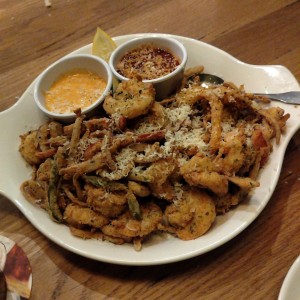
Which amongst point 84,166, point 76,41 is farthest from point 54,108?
point 76,41

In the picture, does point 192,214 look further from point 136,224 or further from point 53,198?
point 53,198

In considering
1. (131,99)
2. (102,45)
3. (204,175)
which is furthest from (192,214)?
(102,45)

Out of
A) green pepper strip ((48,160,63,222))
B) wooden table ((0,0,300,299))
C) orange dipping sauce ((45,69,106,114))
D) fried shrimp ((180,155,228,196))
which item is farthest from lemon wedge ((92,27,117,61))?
fried shrimp ((180,155,228,196))

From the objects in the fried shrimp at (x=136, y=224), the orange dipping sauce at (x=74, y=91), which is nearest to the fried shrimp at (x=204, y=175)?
the fried shrimp at (x=136, y=224)

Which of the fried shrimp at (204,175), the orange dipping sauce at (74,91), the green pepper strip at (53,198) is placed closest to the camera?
the fried shrimp at (204,175)

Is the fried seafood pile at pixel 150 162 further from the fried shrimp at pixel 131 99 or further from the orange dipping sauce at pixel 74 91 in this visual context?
the orange dipping sauce at pixel 74 91

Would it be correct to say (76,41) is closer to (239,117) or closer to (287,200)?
(239,117)

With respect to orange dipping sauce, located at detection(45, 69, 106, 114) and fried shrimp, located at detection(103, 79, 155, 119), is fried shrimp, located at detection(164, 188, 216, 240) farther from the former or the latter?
orange dipping sauce, located at detection(45, 69, 106, 114)
